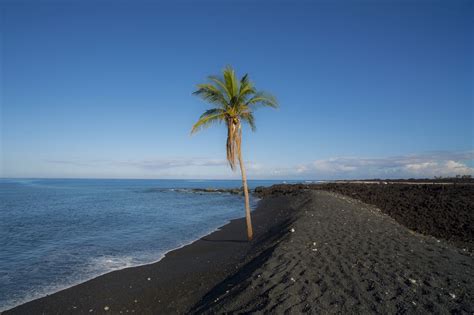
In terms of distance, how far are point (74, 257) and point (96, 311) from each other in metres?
6.99

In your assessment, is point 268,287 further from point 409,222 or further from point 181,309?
point 409,222

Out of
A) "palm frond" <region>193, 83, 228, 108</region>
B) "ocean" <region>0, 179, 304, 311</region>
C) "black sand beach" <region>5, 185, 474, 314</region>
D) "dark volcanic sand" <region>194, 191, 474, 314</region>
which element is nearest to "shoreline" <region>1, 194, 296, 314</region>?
"black sand beach" <region>5, 185, 474, 314</region>

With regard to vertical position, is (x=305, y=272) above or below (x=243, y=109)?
below

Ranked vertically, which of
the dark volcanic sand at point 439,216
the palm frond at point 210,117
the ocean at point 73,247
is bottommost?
the ocean at point 73,247

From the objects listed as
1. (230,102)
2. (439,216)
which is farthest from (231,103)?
(439,216)

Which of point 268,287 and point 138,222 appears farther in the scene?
point 138,222

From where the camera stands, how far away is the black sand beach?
5.82 metres

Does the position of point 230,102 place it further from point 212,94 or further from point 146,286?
point 146,286

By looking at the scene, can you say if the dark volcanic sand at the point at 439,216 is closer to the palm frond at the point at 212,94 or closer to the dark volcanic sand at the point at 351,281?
the dark volcanic sand at the point at 351,281

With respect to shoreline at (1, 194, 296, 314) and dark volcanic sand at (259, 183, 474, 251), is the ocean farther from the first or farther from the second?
dark volcanic sand at (259, 183, 474, 251)

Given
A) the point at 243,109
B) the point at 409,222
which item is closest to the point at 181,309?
the point at 243,109

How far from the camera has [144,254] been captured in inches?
549

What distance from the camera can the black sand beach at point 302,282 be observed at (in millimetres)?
5820

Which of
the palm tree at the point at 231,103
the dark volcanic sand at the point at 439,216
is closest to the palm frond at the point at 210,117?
the palm tree at the point at 231,103
